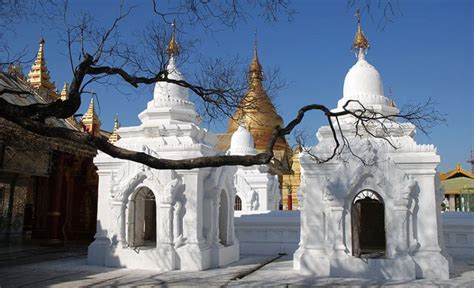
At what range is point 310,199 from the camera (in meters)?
10.7

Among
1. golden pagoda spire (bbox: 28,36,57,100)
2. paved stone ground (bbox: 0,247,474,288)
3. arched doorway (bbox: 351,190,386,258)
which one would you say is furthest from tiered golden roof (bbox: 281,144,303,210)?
paved stone ground (bbox: 0,247,474,288)

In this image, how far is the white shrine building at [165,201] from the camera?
11117 mm

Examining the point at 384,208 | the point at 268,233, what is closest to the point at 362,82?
the point at 384,208

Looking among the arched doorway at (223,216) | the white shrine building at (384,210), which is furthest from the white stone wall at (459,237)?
the arched doorway at (223,216)

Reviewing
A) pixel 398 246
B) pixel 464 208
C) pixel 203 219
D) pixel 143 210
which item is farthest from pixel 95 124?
pixel 464 208

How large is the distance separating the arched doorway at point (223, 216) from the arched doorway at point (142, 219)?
1906 millimetres

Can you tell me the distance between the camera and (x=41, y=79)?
19.0 m

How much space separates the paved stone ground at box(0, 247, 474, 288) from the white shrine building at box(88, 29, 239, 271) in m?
0.45

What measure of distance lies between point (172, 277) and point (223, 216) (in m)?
3.71

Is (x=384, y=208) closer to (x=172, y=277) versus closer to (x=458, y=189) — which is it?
(x=172, y=277)

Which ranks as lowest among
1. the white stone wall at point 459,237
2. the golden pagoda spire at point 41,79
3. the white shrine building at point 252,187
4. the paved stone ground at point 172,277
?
the paved stone ground at point 172,277

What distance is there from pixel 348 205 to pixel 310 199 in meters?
0.88

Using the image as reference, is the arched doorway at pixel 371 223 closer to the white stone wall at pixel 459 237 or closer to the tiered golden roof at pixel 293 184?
the white stone wall at pixel 459 237

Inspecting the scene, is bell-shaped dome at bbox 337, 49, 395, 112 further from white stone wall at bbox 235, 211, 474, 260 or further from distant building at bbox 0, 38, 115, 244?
distant building at bbox 0, 38, 115, 244
